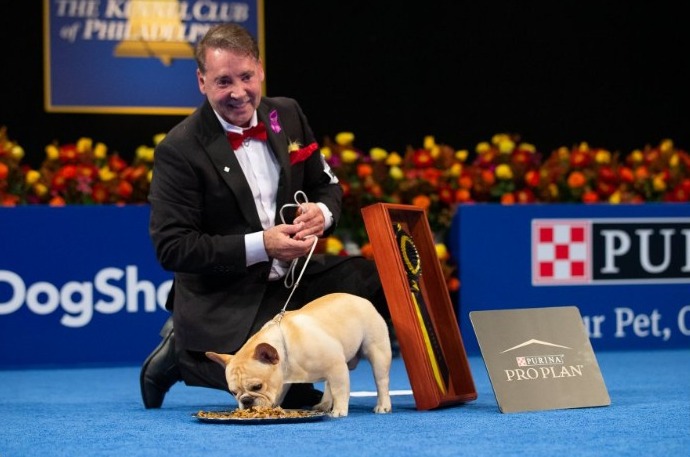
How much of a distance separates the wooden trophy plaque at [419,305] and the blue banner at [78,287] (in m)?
1.74

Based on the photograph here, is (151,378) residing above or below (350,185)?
below

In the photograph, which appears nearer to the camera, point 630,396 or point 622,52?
point 630,396

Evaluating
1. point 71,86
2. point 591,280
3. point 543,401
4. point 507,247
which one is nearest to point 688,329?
point 591,280

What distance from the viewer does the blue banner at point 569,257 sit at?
208 inches

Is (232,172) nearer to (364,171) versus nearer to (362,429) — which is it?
(362,429)

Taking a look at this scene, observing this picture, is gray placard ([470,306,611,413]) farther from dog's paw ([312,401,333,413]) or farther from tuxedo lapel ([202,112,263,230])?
tuxedo lapel ([202,112,263,230])

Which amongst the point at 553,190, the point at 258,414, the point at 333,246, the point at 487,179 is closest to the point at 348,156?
the point at 333,246

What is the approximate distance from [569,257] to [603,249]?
0.49 feet

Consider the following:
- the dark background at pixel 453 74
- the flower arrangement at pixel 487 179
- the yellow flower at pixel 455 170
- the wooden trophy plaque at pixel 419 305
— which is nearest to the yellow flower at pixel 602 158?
the flower arrangement at pixel 487 179

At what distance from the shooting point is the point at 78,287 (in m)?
5.03

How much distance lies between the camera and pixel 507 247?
5285mm

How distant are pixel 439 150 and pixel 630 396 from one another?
2343mm

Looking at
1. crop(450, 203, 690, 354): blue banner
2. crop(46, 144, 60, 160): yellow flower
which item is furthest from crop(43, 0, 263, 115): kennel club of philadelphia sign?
crop(450, 203, 690, 354): blue banner

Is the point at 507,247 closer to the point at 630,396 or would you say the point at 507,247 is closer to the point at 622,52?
the point at 630,396
